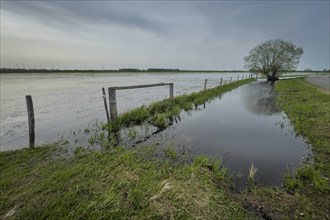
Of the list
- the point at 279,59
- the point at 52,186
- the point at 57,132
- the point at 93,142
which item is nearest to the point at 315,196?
the point at 52,186

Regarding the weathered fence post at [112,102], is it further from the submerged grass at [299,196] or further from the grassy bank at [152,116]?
the submerged grass at [299,196]

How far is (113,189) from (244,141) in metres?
4.68

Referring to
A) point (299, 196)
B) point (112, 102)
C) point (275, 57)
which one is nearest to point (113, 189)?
point (299, 196)

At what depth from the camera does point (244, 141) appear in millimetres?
6824

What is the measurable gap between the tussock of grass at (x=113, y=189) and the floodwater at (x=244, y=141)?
0.93m

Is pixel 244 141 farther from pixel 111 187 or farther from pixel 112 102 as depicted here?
pixel 112 102

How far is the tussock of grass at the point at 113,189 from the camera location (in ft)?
10.2

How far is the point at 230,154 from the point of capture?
18.9 ft

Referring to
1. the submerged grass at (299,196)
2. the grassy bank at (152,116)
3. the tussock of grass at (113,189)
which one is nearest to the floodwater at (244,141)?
the submerged grass at (299,196)

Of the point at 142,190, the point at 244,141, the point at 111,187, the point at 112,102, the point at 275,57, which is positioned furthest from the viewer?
the point at 275,57

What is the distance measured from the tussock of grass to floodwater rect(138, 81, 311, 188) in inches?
36.5

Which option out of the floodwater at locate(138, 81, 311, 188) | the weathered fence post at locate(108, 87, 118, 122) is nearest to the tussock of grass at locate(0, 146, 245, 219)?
the floodwater at locate(138, 81, 311, 188)

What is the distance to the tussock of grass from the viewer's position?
10.2 feet

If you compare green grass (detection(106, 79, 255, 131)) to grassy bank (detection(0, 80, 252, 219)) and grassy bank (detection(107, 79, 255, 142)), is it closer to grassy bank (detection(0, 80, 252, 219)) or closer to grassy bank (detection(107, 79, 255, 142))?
grassy bank (detection(107, 79, 255, 142))
